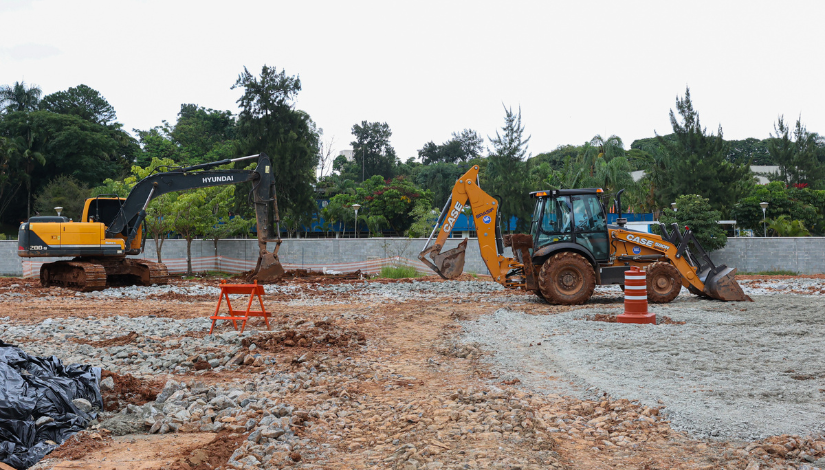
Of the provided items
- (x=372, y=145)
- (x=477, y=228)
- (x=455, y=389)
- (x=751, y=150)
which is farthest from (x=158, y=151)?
(x=751, y=150)

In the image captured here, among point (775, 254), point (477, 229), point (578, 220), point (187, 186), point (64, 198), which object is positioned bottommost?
point (775, 254)

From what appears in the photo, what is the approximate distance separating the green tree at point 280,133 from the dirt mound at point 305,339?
2603 cm

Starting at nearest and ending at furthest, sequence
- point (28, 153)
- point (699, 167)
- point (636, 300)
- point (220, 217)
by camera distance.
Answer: point (636, 300), point (220, 217), point (699, 167), point (28, 153)

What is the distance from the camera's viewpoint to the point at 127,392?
668 cm

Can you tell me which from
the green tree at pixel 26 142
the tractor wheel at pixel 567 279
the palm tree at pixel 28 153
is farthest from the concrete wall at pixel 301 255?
the green tree at pixel 26 142

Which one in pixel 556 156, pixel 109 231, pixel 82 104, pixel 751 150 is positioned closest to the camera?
pixel 109 231

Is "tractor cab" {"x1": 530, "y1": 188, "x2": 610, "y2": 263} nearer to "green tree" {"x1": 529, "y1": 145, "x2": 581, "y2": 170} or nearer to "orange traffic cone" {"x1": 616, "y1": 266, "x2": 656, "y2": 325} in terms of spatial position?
"orange traffic cone" {"x1": 616, "y1": 266, "x2": 656, "y2": 325}

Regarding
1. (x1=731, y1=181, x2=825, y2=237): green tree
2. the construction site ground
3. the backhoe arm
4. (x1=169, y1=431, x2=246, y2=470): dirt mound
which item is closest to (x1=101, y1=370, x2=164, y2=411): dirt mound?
the construction site ground

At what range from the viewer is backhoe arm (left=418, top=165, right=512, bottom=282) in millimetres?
16500

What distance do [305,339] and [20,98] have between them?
66009mm

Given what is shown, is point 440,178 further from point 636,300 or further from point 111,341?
point 111,341

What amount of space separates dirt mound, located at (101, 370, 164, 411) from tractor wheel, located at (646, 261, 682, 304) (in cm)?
1140

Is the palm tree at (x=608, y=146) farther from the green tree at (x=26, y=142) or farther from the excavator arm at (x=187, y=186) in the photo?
the green tree at (x=26, y=142)

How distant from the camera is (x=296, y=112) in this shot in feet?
121
